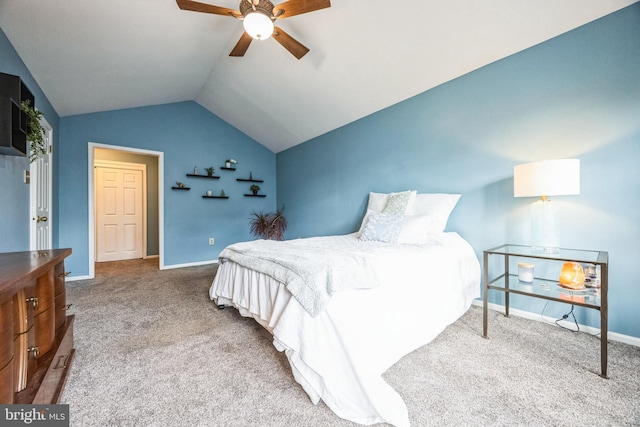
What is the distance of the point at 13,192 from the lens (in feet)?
6.81

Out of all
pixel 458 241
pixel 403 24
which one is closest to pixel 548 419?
pixel 458 241

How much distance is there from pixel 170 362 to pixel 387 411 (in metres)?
1.34

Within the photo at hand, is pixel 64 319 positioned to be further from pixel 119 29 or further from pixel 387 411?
pixel 119 29

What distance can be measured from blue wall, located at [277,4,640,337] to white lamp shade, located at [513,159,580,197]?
415 mm

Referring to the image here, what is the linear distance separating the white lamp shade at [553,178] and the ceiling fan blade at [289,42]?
205cm

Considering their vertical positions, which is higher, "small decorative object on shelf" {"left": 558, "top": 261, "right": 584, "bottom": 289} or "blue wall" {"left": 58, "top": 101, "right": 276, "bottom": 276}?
"blue wall" {"left": 58, "top": 101, "right": 276, "bottom": 276}

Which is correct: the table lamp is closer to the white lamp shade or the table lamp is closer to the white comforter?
the white lamp shade

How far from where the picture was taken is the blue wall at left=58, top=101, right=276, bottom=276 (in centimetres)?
375

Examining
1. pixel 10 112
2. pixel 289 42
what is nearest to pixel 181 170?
pixel 10 112

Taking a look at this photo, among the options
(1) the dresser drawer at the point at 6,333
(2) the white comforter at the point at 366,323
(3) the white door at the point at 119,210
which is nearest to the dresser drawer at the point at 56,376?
(1) the dresser drawer at the point at 6,333

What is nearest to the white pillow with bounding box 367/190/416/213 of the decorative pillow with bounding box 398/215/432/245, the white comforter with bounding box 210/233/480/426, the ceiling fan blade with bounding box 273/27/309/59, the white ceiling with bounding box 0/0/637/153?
the decorative pillow with bounding box 398/215/432/245

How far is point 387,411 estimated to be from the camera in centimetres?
116

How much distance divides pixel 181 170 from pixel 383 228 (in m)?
3.75

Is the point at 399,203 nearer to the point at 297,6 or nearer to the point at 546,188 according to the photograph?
the point at 546,188
